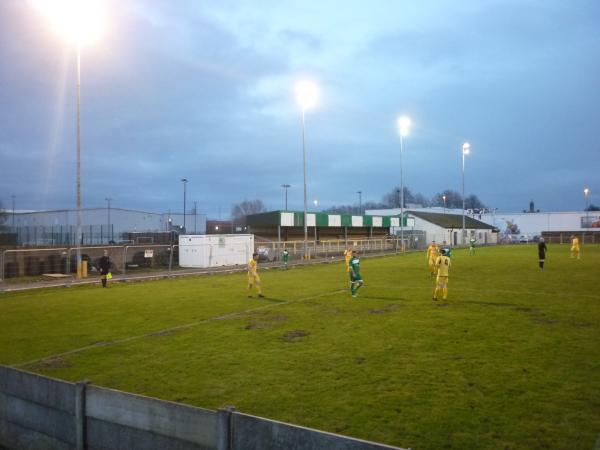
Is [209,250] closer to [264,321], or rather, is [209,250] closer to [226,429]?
[264,321]

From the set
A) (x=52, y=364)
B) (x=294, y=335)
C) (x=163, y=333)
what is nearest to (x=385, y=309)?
(x=294, y=335)

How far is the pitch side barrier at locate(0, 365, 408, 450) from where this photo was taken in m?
3.75

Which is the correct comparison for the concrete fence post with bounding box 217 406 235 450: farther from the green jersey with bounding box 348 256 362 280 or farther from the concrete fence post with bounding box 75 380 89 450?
the green jersey with bounding box 348 256 362 280

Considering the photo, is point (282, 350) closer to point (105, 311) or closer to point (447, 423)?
point (447, 423)

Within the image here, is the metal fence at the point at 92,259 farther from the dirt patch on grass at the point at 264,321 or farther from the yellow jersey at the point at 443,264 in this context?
the yellow jersey at the point at 443,264

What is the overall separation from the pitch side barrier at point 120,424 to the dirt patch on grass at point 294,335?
691cm

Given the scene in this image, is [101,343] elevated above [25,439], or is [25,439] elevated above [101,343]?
[25,439]

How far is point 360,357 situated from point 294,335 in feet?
8.93

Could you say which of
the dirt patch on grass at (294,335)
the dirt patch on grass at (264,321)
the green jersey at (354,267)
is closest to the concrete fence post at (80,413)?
the dirt patch on grass at (294,335)

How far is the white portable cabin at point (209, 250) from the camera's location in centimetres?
3700

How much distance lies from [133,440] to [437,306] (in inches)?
536

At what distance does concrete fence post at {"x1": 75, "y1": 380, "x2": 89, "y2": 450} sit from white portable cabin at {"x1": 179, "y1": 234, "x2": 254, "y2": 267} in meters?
32.1

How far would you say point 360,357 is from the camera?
1005cm

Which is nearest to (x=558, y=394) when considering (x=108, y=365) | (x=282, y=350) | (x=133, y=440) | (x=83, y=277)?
(x=282, y=350)
